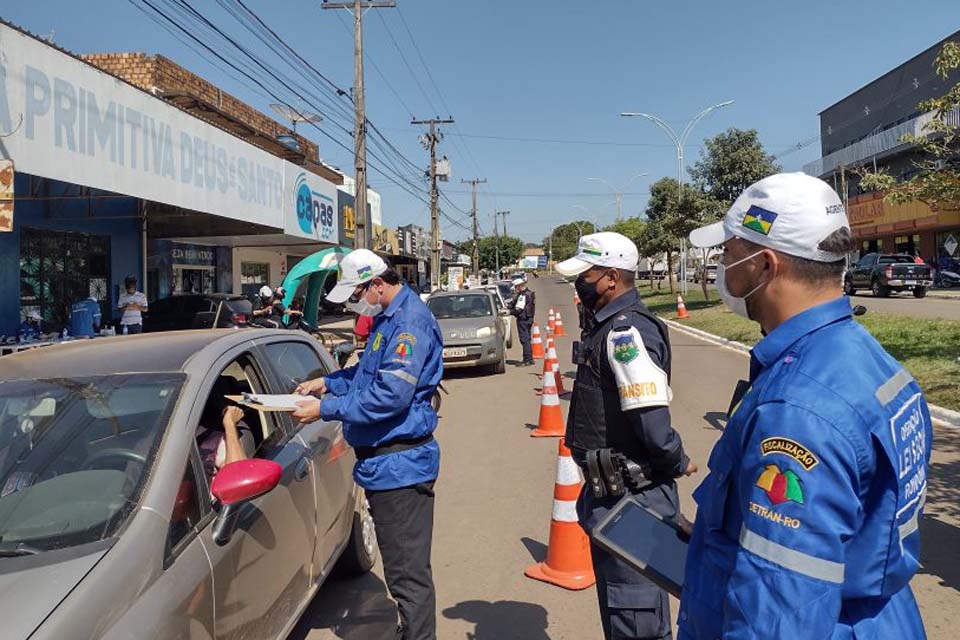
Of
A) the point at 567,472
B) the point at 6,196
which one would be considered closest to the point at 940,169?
the point at 567,472

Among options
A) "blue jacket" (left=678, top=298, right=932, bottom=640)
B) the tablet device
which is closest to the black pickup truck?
the tablet device

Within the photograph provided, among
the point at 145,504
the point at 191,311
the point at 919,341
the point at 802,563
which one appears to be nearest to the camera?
the point at 802,563

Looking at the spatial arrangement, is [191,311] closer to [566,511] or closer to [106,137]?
[106,137]

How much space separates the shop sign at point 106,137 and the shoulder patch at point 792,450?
29.7ft

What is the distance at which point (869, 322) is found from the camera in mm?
16188

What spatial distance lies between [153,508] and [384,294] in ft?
4.46

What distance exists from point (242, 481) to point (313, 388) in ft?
3.58

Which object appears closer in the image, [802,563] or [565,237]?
[802,563]

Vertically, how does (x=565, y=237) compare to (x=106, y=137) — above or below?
above

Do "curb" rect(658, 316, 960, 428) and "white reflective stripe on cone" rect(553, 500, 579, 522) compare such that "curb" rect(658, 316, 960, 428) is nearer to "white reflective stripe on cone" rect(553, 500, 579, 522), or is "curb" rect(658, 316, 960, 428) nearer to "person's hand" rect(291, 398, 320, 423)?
"white reflective stripe on cone" rect(553, 500, 579, 522)

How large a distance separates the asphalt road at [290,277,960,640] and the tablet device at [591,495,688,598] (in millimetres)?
1967

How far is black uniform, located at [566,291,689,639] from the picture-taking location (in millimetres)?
2508

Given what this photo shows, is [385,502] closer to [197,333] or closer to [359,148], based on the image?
[197,333]

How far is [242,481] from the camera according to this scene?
245 centimetres
